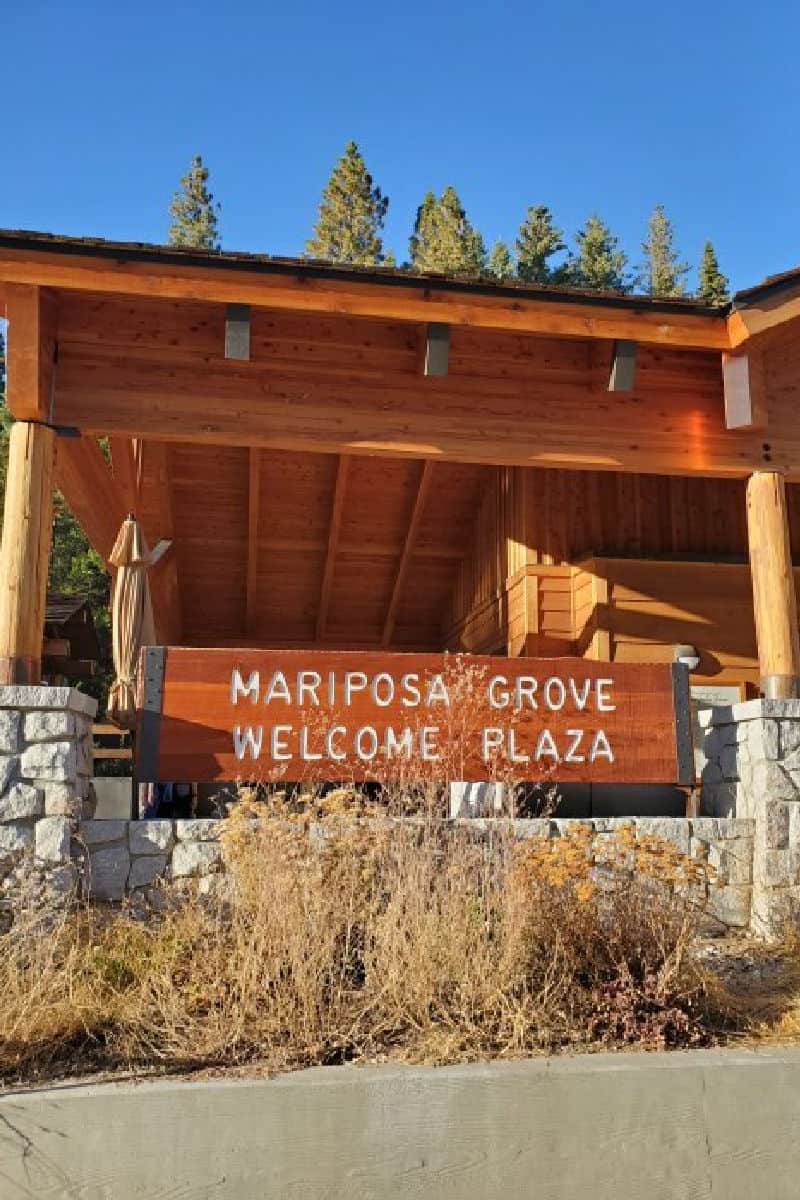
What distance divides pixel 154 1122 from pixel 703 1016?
9.62 ft

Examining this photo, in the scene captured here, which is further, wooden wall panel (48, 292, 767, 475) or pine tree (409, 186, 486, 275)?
pine tree (409, 186, 486, 275)

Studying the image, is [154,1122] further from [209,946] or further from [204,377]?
[204,377]

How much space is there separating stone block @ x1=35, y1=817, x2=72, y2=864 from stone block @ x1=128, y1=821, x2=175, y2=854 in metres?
0.44

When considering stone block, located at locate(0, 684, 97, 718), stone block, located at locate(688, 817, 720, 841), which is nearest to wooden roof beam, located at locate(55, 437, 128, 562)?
stone block, located at locate(0, 684, 97, 718)

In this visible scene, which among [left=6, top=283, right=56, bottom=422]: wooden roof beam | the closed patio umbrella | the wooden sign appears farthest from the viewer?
the closed patio umbrella

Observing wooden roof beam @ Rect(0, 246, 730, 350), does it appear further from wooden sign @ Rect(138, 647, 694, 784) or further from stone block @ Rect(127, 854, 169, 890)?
stone block @ Rect(127, 854, 169, 890)

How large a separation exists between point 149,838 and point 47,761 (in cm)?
85

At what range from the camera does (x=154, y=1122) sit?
175 inches

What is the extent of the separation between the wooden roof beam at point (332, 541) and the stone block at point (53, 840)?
6694 millimetres

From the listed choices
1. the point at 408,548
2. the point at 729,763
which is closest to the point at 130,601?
the point at 729,763

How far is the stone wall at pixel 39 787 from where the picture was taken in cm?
684

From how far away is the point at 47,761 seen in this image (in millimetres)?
7047

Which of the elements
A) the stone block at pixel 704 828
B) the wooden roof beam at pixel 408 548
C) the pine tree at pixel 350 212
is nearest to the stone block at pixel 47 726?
the stone block at pixel 704 828

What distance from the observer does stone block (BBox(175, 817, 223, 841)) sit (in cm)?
725
